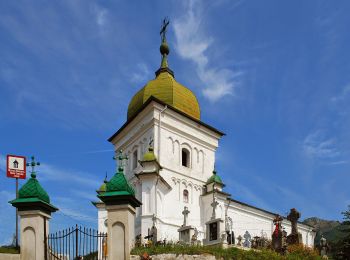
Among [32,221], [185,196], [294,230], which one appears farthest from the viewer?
[185,196]

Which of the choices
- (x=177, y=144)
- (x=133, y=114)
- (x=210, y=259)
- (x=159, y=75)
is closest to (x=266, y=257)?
(x=210, y=259)

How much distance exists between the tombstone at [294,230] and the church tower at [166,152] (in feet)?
21.7

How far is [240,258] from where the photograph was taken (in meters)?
22.5

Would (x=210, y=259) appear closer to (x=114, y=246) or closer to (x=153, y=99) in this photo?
(x=114, y=246)

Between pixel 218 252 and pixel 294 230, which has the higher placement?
pixel 294 230

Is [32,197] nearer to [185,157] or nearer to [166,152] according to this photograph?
[166,152]

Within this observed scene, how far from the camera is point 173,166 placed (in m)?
34.8

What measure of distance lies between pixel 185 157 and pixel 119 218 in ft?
77.8

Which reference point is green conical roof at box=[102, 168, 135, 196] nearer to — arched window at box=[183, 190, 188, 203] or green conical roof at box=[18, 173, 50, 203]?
green conical roof at box=[18, 173, 50, 203]

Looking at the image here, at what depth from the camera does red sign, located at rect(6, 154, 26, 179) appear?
2066cm

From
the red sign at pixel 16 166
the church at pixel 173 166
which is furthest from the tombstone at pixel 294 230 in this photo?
the red sign at pixel 16 166

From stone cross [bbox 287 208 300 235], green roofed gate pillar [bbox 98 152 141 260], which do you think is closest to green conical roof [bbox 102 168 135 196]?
green roofed gate pillar [bbox 98 152 141 260]

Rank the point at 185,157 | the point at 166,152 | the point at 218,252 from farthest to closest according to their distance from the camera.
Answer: the point at 185,157 < the point at 166,152 < the point at 218,252

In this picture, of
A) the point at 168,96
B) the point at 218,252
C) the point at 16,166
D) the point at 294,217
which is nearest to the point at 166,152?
the point at 168,96
